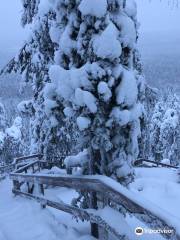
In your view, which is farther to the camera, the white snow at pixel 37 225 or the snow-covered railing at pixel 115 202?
the white snow at pixel 37 225

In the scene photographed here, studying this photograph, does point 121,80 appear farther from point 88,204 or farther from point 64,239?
point 64,239

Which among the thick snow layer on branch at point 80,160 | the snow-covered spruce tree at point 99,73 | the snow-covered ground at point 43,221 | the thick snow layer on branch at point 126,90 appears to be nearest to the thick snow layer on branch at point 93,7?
the snow-covered spruce tree at point 99,73

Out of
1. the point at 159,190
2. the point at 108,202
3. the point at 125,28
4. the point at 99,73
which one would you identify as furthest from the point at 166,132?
the point at 108,202

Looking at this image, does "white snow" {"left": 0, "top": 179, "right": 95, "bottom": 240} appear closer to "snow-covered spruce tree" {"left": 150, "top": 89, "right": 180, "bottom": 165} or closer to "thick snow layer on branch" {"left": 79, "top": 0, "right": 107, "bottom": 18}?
"thick snow layer on branch" {"left": 79, "top": 0, "right": 107, "bottom": 18}

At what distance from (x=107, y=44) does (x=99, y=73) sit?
18.4 inches

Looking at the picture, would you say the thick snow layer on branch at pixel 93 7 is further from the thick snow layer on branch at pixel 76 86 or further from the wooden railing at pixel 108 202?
the wooden railing at pixel 108 202

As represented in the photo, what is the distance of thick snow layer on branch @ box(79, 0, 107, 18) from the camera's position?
6602mm

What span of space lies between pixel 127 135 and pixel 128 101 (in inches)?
28.1

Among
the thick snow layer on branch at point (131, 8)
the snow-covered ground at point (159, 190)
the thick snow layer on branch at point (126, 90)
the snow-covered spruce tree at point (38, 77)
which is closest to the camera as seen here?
the thick snow layer on branch at point (126, 90)

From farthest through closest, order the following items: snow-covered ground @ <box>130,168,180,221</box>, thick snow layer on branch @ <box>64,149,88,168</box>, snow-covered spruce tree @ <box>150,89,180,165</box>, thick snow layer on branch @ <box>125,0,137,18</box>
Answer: snow-covered spruce tree @ <box>150,89,180,165</box>, snow-covered ground @ <box>130,168,180,221</box>, thick snow layer on branch @ <box>64,149,88,168</box>, thick snow layer on branch @ <box>125,0,137,18</box>

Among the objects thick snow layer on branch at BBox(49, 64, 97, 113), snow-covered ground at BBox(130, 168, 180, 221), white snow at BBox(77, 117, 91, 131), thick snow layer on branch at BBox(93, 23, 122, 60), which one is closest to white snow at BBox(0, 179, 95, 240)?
white snow at BBox(77, 117, 91, 131)

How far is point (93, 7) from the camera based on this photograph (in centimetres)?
662

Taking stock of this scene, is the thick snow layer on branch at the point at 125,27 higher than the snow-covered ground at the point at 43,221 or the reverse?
higher

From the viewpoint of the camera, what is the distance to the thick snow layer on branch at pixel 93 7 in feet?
21.7
